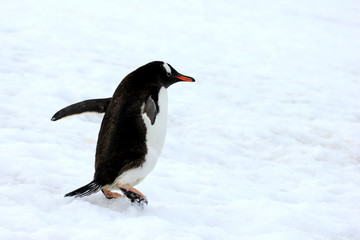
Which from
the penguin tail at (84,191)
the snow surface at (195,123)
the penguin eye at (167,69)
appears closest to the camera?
the penguin tail at (84,191)

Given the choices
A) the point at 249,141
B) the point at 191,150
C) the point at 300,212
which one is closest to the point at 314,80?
the point at 249,141

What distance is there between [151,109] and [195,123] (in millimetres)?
3313

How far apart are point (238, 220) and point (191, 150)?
1.95m

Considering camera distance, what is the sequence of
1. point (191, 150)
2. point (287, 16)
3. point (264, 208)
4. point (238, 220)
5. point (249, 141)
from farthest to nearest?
point (287, 16) < point (249, 141) < point (191, 150) < point (264, 208) < point (238, 220)

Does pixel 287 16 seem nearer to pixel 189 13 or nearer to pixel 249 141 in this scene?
pixel 189 13

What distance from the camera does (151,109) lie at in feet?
10.3

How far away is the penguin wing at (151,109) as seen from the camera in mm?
3092

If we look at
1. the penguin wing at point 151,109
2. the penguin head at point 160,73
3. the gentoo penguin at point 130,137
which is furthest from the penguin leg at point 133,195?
the penguin head at point 160,73

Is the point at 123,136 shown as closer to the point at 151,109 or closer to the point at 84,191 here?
the point at 151,109

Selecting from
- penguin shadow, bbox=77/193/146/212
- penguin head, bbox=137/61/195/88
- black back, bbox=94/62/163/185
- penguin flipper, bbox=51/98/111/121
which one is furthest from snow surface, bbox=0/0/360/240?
penguin head, bbox=137/61/195/88

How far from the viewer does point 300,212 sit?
4066 mm

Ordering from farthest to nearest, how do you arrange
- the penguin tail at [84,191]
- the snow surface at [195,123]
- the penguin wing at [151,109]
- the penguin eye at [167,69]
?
the penguin eye at [167,69], the snow surface at [195,123], the penguin tail at [84,191], the penguin wing at [151,109]

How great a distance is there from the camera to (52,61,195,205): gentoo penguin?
10.7 ft

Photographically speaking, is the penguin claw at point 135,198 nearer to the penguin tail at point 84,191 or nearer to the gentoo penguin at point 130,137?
the gentoo penguin at point 130,137
